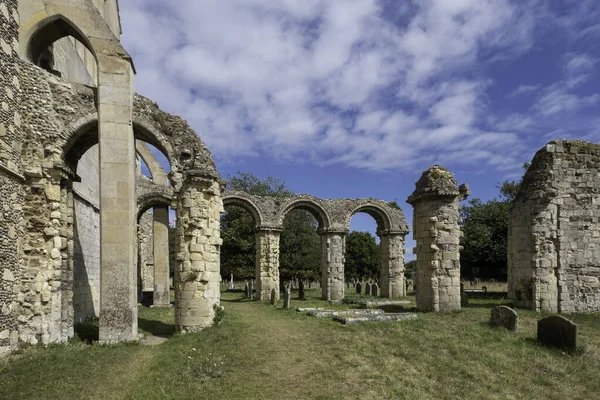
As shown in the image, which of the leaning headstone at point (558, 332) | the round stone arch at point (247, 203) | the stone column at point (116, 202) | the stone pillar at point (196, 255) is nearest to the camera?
the leaning headstone at point (558, 332)

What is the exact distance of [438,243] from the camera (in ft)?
43.4

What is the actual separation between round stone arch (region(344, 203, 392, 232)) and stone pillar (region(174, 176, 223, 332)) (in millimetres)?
12097

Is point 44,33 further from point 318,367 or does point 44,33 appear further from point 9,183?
point 318,367

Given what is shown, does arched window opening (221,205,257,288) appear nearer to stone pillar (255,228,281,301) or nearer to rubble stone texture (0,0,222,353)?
stone pillar (255,228,281,301)

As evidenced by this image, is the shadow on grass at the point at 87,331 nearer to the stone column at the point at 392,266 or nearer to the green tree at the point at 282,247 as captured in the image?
the stone column at the point at 392,266

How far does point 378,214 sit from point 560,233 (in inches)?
410

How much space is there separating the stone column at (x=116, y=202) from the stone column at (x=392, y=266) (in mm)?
15333

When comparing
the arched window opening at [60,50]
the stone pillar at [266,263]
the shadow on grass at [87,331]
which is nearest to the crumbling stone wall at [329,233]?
the stone pillar at [266,263]

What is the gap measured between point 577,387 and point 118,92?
39.9 feet

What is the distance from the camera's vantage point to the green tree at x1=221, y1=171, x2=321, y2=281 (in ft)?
109

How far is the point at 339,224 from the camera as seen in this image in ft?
70.0

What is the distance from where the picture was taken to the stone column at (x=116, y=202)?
365 inches

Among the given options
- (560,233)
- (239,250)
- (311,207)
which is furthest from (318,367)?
(239,250)

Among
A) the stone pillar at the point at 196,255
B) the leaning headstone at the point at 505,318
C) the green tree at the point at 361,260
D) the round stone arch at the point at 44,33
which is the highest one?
the round stone arch at the point at 44,33
